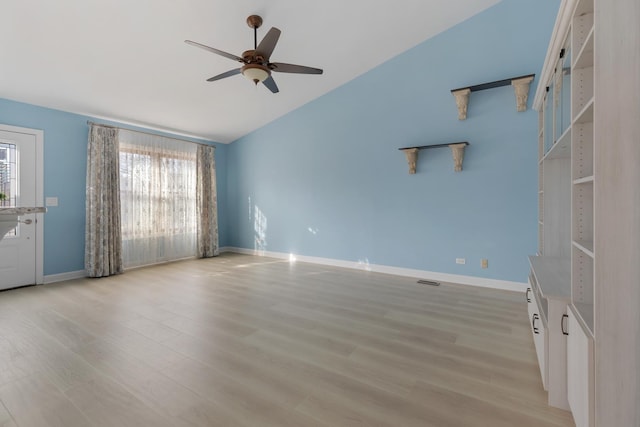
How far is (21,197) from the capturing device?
3.98 m

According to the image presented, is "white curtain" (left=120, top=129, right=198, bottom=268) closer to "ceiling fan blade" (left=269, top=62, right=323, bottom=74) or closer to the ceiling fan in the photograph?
the ceiling fan

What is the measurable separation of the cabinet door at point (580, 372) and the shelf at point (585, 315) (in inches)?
0.8

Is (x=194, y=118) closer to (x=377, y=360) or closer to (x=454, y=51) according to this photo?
(x=454, y=51)

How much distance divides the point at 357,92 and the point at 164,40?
309 centimetres

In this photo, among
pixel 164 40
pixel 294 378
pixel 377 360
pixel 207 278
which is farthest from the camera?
pixel 207 278

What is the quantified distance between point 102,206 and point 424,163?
535cm

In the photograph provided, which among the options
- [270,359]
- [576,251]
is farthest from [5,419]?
[576,251]

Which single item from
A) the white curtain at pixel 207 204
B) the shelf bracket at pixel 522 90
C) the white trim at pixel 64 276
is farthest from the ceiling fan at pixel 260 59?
the white trim at pixel 64 276

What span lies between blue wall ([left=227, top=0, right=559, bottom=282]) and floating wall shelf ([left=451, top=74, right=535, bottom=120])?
5.0 inches

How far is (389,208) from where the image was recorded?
4754mm

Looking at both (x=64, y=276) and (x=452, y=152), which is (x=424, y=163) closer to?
(x=452, y=152)

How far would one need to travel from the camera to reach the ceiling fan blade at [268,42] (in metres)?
2.48

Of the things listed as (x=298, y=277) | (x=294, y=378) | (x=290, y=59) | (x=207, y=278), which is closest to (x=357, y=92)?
(x=290, y=59)

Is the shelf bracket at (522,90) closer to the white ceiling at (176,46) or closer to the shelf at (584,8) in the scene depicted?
the white ceiling at (176,46)
